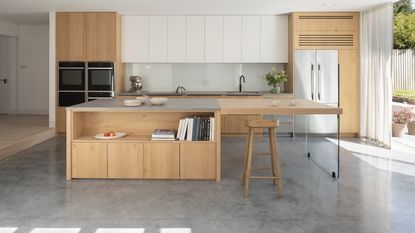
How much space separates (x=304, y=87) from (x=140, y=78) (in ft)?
10.7

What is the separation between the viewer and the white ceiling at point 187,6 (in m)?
6.91

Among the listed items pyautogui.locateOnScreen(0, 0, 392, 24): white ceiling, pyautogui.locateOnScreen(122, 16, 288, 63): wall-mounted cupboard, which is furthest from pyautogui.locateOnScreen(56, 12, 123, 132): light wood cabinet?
pyautogui.locateOnScreen(122, 16, 288, 63): wall-mounted cupboard

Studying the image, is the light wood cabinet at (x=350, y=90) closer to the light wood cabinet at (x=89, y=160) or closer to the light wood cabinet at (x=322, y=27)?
the light wood cabinet at (x=322, y=27)

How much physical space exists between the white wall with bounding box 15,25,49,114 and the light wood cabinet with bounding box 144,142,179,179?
736cm

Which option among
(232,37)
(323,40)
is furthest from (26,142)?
(323,40)

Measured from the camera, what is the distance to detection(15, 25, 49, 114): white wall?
35.3ft

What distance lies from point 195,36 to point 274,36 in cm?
156

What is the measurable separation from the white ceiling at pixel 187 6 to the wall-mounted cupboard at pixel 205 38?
0.74 ft

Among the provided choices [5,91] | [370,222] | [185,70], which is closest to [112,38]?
[185,70]

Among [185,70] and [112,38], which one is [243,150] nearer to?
[185,70]

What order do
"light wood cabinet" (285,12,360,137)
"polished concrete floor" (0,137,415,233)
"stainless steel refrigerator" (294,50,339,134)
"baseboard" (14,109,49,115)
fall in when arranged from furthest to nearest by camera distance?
"baseboard" (14,109,49,115) < "light wood cabinet" (285,12,360,137) < "stainless steel refrigerator" (294,50,339,134) < "polished concrete floor" (0,137,415,233)

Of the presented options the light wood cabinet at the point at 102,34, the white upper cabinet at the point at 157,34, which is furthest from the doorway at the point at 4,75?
the white upper cabinet at the point at 157,34

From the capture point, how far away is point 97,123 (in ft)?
16.1

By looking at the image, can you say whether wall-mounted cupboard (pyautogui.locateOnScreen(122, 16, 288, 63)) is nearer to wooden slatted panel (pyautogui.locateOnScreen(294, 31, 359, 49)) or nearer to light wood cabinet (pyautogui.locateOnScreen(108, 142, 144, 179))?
wooden slatted panel (pyautogui.locateOnScreen(294, 31, 359, 49))
